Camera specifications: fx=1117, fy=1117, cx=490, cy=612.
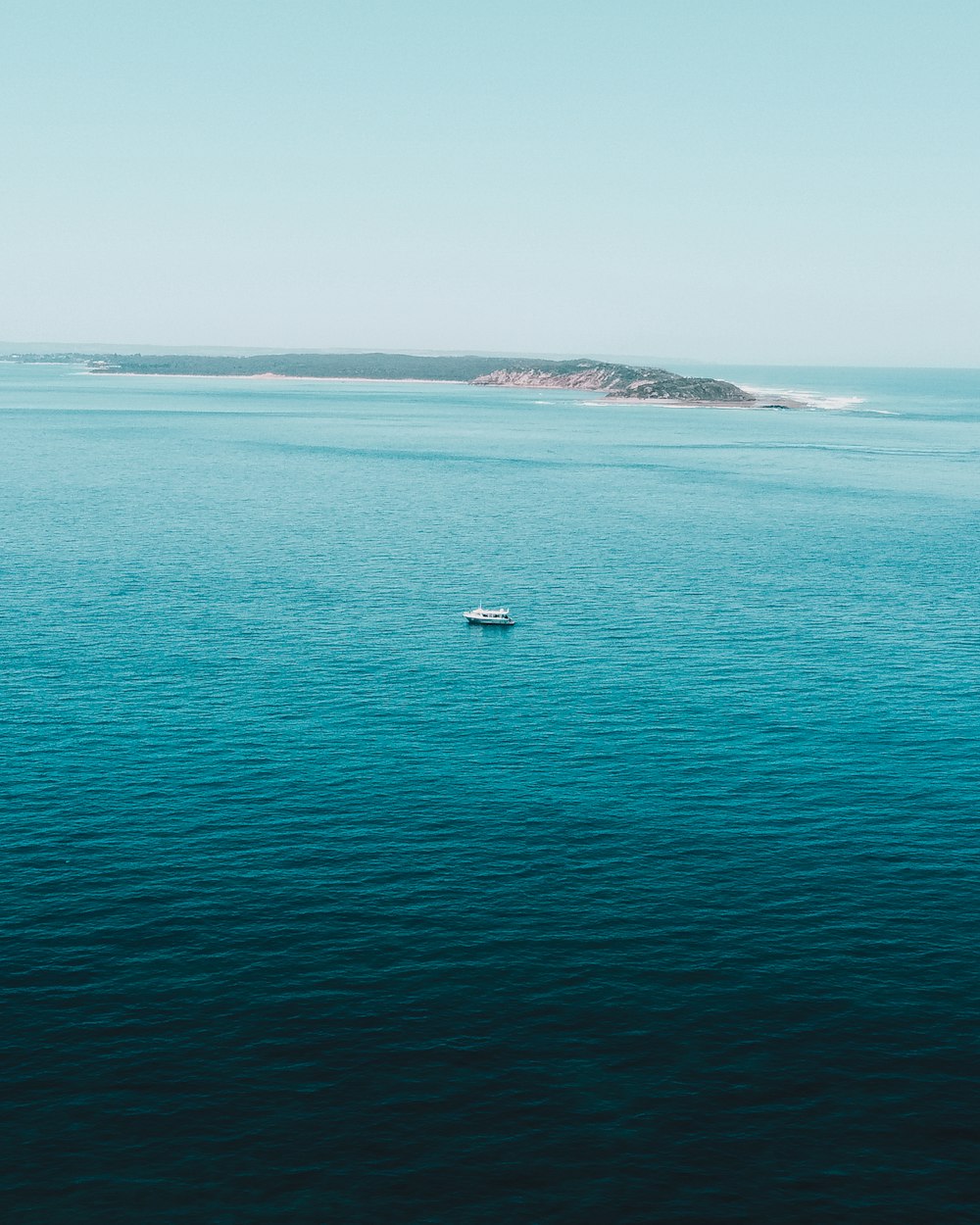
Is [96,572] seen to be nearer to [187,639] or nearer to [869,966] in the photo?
[187,639]

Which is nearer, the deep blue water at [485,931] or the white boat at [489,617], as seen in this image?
the deep blue water at [485,931]

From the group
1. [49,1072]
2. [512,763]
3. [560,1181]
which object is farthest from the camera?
[512,763]

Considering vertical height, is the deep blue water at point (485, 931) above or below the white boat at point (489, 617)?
below

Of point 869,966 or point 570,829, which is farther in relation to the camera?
point 570,829

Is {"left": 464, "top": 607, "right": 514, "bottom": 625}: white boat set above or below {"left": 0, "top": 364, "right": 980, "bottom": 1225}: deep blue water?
above

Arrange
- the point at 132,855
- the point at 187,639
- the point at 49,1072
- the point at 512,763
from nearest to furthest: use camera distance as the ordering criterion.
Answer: the point at 49,1072
the point at 132,855
the point at 512,763
the point at 187,639

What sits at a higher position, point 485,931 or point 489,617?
point 489,617

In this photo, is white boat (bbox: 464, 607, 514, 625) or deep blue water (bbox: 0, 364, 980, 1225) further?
white boat (bbox: 464, 607, 514, 625)

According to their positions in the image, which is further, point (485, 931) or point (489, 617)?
point (489, 617)

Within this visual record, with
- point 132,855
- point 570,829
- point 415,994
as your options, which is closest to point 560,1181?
point 415,994

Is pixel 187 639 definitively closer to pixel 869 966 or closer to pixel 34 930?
pixel 34 930
